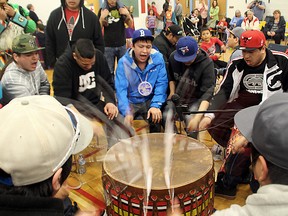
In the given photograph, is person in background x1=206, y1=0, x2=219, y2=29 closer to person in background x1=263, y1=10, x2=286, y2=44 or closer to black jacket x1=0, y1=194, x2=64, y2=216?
person in background x1=263, y1=10, x2=286, y2=44

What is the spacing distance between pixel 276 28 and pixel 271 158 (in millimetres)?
8284

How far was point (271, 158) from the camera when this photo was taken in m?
0.81

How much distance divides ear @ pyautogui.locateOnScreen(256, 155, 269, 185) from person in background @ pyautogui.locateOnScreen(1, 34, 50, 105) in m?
1.75

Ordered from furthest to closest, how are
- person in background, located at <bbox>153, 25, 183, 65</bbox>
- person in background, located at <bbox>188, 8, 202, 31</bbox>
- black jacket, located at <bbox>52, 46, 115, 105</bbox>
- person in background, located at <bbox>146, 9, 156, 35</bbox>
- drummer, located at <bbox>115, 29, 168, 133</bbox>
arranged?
1. person in background, located at <bbox>146, 9, 156, 35</bbox>
2. person in background, located at <bbox>188, 8, 202, 31</bbox>
3. person in background, located at <bbox>153, 25, 183, 65</bbox>
4. drummer, located at <bbox>115, 29, 168, 133</bbox>
5. black jacket, located at <bbox>52, 46, 115, 105</bbox>

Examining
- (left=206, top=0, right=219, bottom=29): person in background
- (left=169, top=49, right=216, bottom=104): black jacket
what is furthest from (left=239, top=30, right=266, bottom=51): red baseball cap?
(left=206, top=0, right=219, bottom=29): person in background

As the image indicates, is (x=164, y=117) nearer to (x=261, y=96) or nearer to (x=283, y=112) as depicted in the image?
(x=261, y=96)

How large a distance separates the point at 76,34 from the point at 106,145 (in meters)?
1.56

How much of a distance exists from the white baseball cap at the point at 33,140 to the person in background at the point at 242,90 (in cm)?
136

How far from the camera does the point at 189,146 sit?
1.66m

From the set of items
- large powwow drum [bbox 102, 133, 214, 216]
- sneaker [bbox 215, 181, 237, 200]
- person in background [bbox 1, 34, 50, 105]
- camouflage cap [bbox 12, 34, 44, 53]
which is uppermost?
camouflage cap [bbox 12, 34, 44, 53]

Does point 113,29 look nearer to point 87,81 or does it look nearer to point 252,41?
point 87,81

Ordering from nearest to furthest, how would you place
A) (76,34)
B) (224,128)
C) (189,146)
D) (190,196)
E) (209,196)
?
1. (190,196)
2. (209,196)
3. (189,146)
4. (224,128)
5. (76,34)

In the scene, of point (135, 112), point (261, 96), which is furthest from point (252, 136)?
point (135, 112)

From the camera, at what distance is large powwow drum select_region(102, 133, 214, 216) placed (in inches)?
53.4
